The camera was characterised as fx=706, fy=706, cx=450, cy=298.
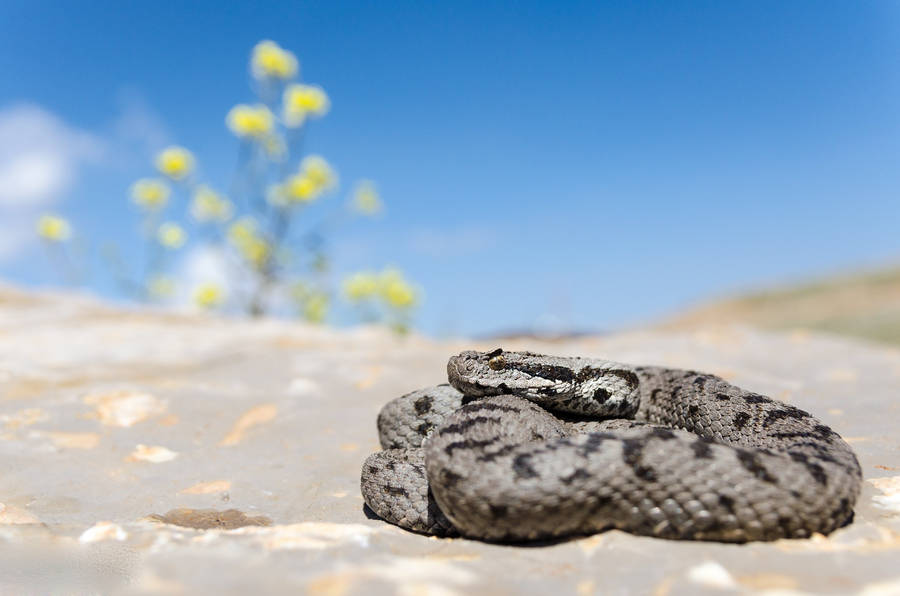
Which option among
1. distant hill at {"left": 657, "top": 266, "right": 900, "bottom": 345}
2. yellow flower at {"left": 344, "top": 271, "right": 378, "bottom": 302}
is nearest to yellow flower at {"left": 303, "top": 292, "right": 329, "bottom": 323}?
yellow flower at {"left": 344, "top": 271, "right": 378, "bottom": 302}

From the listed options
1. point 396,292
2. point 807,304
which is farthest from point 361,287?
point 807,304

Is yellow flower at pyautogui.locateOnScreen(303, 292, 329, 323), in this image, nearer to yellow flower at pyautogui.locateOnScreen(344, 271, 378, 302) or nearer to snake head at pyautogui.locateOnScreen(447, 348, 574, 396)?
yellow flower at pyautogui.locateOnScreen(344, 271, 378, 302)

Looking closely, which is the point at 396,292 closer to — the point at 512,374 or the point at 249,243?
the point at 249,243

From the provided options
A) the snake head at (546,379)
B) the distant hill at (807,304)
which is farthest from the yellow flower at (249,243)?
the distant hill at (807,304)

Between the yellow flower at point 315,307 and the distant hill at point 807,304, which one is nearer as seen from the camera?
the yellow flower at point 315,307

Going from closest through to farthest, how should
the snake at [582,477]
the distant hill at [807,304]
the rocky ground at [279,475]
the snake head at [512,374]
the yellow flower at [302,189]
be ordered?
the rocky ground at [279,475]
the snake at [582,477]
the snake head at [512,374]
the yellow flower at [302,189]
the distant hill at [807,304]

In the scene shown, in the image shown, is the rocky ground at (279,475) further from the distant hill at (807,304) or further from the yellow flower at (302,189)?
the distant hill at (807,304)

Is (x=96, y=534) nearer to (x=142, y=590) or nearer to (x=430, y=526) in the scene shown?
(x=142, y=590)
